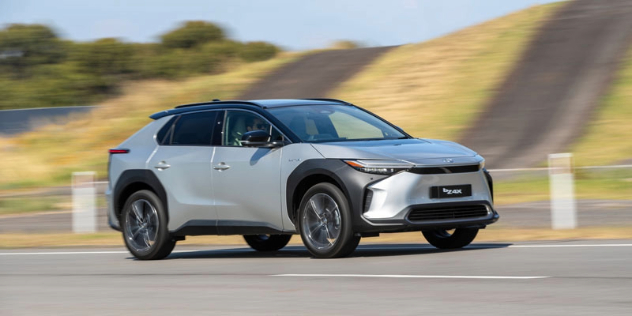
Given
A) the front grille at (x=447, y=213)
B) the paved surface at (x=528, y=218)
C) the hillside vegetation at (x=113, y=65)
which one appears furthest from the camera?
the hillside vegetation at (x=113, y=65)

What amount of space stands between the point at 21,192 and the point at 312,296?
904 inches

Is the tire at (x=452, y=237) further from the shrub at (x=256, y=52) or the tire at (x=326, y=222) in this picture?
the shrub at (x=256, y=52)

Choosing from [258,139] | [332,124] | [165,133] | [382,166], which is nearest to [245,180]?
[258,139]

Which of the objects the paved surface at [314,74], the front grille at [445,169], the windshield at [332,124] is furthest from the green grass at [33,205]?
the front grille at [445,169]

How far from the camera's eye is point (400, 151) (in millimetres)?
10562

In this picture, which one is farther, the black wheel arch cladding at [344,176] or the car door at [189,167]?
the car door at [189,167]

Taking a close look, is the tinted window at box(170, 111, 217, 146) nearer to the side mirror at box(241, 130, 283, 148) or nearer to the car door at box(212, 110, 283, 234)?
the car door at box(212, 110, 283, 234)

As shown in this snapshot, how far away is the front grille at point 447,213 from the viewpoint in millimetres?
10414

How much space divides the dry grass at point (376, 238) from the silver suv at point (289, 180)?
5.54ft

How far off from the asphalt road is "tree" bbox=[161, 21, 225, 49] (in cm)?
3846

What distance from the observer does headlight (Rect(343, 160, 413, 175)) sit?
10297 millimetres

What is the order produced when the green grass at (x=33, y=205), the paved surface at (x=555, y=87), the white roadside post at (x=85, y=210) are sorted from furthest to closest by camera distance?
the paved surface at (x=555, y=87)
the green grass at (x=33, y=205)
the white roadside post at (x=85, y=210)

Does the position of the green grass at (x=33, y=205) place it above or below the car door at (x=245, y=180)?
below

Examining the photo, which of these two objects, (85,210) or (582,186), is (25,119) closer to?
(85,210)
